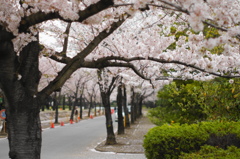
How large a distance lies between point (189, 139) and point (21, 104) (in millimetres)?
4458

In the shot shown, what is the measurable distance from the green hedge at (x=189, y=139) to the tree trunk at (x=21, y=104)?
349 centimetres

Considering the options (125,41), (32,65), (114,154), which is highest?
(125,41)

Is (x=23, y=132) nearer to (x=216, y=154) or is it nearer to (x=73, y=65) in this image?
(x=73, y=65)

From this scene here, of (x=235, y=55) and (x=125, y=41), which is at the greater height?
(x=125, y=41)

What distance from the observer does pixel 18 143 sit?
6188mm

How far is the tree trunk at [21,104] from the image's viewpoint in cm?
601

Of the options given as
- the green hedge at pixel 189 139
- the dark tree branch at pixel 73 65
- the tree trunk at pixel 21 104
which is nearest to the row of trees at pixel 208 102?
the green hedge at pixel 189 139

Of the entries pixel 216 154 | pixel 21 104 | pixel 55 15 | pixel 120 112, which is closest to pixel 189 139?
pixel 216 154

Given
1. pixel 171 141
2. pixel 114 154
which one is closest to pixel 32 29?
pixel 171 141

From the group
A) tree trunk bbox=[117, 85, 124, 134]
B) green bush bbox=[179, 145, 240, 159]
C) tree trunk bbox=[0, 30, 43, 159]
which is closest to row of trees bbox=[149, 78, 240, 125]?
green bush bbox=[179, 145, 240, 159]

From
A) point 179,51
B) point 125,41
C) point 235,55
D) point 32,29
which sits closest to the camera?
point 32,29

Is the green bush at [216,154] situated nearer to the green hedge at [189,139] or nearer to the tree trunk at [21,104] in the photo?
the green hedge at [189,139]

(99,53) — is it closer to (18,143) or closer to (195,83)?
(195,83)

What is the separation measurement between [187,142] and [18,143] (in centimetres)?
434
